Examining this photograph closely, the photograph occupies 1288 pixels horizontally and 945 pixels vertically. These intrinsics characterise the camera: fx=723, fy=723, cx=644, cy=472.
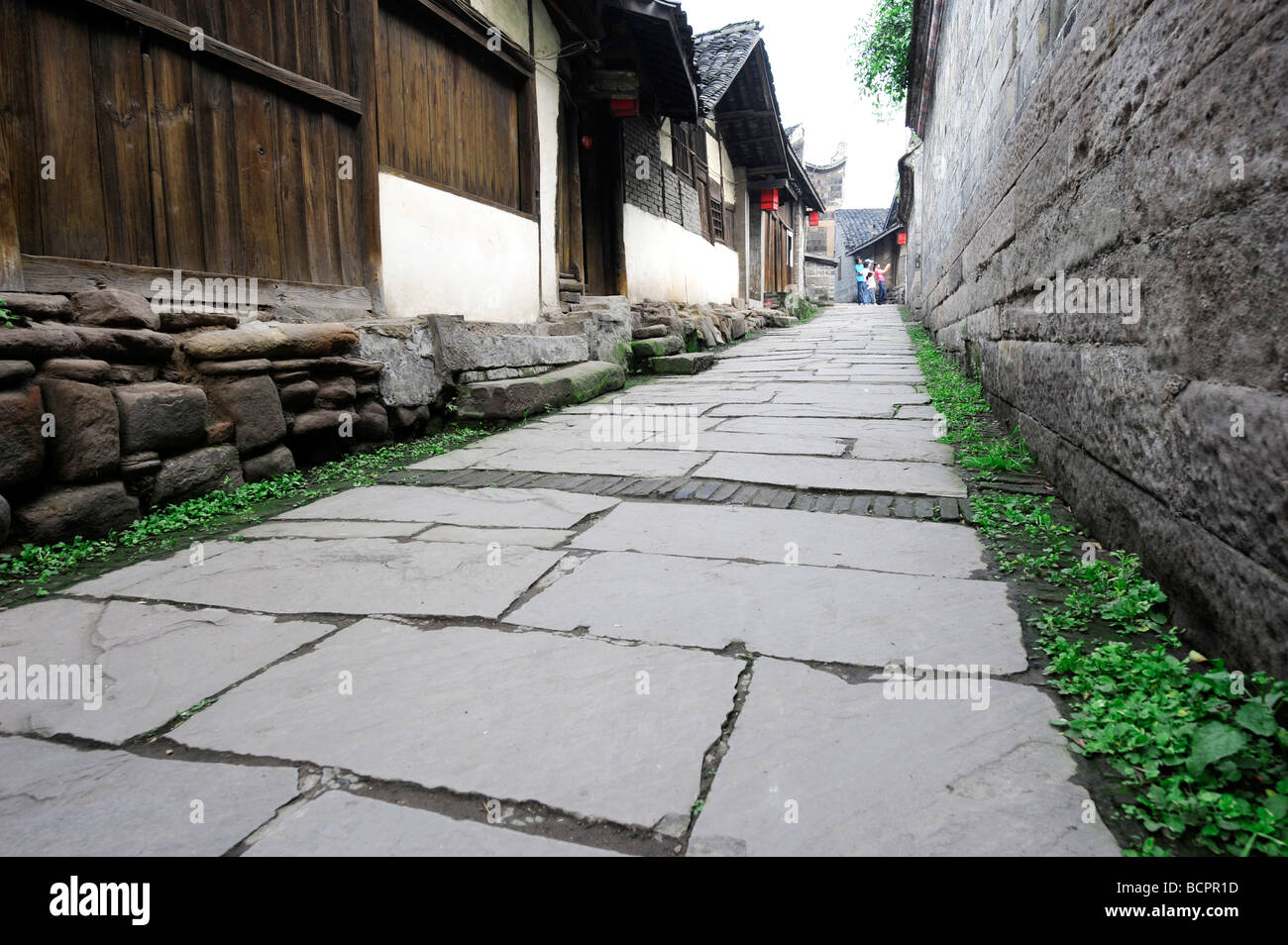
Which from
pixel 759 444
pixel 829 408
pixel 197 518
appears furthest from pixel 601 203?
pixel 197 518

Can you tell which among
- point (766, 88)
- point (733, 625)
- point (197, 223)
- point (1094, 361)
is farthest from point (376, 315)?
point (766, 88)

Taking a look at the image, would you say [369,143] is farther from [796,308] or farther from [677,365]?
[796,308]

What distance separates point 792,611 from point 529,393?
354 centimetres

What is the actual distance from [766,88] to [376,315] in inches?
455

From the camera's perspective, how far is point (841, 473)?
320cm

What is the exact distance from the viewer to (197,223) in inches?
136

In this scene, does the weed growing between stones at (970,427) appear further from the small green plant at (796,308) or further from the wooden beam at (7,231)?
the small green plant at (796,308)

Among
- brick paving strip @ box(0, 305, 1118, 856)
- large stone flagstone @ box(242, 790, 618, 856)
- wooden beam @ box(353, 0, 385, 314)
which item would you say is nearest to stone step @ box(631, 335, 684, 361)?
wooden beam @ box(353, 0, 385, 314)

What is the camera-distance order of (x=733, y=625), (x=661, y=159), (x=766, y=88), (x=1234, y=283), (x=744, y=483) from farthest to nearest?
(x=766, y=88), (x=661, y=159), (x=744, y=483), (x=733, y=625), (x=1234, y=283)

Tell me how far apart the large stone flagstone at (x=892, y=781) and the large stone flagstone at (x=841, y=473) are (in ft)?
5.23

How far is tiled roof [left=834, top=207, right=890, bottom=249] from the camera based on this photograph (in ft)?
128

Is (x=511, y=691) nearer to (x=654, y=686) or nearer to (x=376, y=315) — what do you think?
(x=654, y=686)

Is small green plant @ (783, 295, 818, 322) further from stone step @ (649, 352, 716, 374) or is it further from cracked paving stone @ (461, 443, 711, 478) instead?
cracked paving stone @ (461, 443, 711, 478)

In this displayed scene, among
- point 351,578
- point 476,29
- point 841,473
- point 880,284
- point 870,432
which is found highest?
point 880,284
